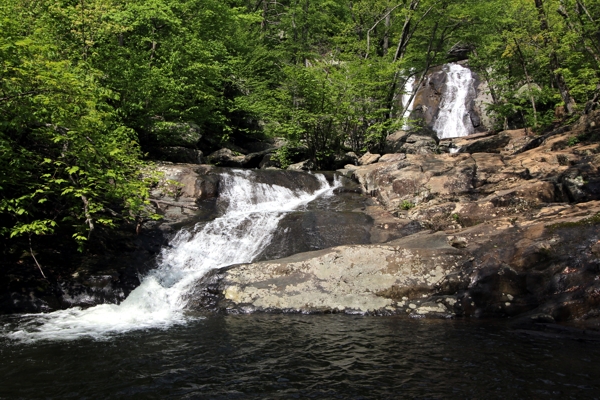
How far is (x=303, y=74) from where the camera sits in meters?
21.6

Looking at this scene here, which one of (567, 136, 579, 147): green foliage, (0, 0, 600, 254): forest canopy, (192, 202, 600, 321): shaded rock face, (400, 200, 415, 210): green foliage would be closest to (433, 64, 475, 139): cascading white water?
(0, 0, 600, 254): forest canopy

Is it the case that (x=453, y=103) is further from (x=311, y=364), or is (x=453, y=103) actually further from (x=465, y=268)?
(x=311, y=364)

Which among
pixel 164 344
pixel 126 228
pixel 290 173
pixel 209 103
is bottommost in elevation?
pixel 164 344

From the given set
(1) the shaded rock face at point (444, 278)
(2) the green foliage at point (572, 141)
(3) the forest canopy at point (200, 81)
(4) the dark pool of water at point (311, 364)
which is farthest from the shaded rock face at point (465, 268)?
(3) the forest canopy at point (200, 81)

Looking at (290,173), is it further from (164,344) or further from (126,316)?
(164,344)

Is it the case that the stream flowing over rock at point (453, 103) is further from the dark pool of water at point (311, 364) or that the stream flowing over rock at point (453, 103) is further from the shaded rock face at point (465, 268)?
the dark pool of water at point (311, 364)

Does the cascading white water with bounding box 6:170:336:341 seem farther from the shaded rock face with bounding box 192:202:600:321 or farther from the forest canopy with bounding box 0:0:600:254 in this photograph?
the forest canopy with bounding box 0:0:600:254

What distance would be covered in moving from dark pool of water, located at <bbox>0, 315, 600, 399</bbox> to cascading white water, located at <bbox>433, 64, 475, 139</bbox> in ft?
79.4

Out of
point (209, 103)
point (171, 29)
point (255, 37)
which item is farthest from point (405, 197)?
point (255, 37)

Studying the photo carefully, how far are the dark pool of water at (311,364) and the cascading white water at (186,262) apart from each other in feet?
2.81

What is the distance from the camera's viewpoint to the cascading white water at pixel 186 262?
7.97 m

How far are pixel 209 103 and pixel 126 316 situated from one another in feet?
51.3

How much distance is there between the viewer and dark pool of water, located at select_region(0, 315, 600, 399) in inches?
200

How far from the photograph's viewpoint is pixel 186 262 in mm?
12164
